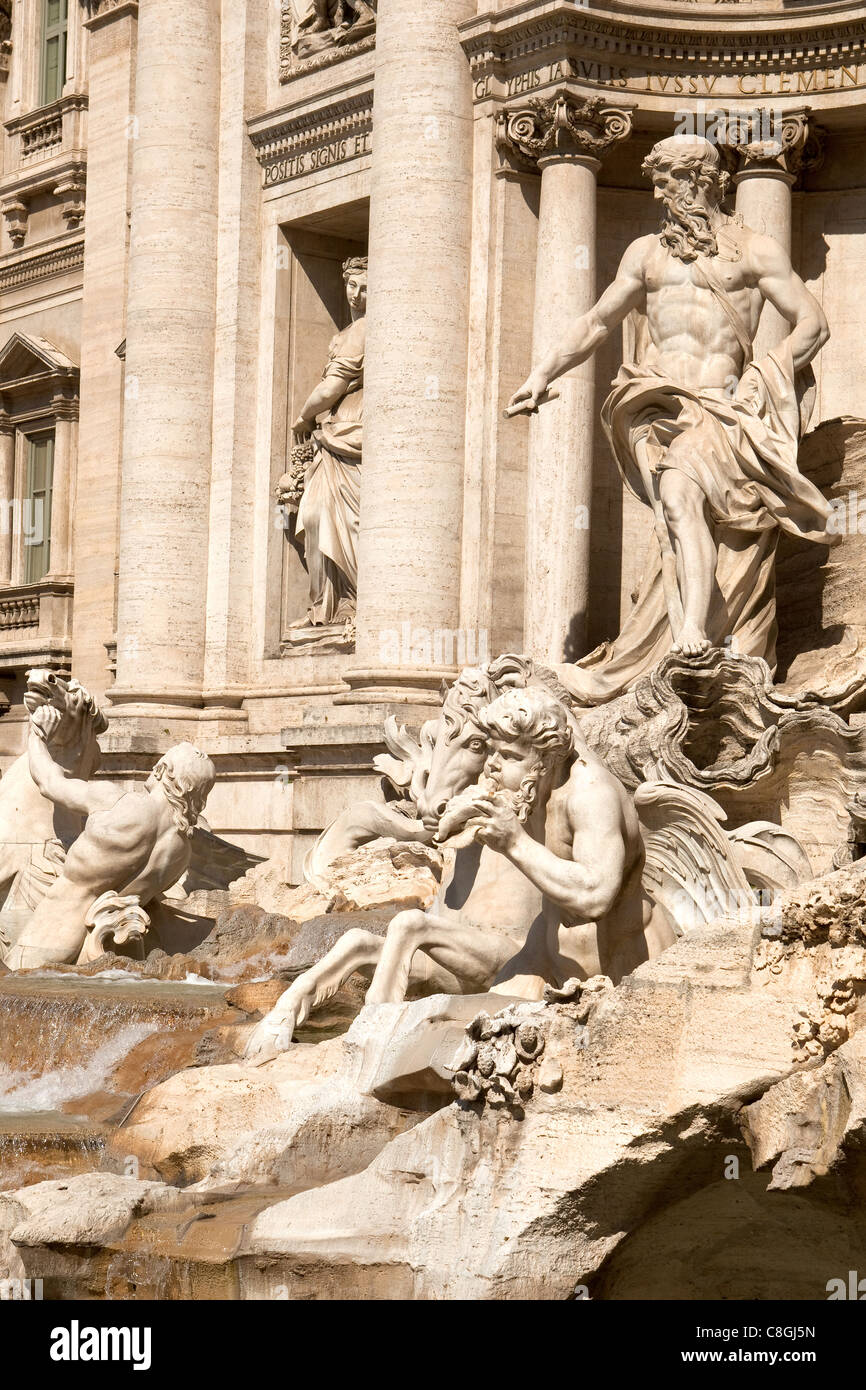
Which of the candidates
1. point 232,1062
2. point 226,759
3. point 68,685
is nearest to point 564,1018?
point 232,1062

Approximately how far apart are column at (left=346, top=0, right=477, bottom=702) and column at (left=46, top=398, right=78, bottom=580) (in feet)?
25.8

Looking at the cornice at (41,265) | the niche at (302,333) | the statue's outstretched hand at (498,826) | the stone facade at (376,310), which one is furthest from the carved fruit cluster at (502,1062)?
the cornice at (41,265)

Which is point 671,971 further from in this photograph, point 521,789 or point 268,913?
point 268,913

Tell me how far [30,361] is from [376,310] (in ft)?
27.7

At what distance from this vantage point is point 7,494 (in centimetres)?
→ 2267

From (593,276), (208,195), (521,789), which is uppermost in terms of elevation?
(208,195)

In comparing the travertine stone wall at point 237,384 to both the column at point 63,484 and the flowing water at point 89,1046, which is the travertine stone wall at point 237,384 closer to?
the column at point 63,484

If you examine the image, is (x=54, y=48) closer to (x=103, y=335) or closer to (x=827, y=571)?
(x=103, y=335)

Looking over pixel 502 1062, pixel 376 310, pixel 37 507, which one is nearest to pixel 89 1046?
pixel 502 1062

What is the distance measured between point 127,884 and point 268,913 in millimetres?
896

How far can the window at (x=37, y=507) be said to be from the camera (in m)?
22.2

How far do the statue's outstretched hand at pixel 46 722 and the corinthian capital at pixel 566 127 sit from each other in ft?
17.3
